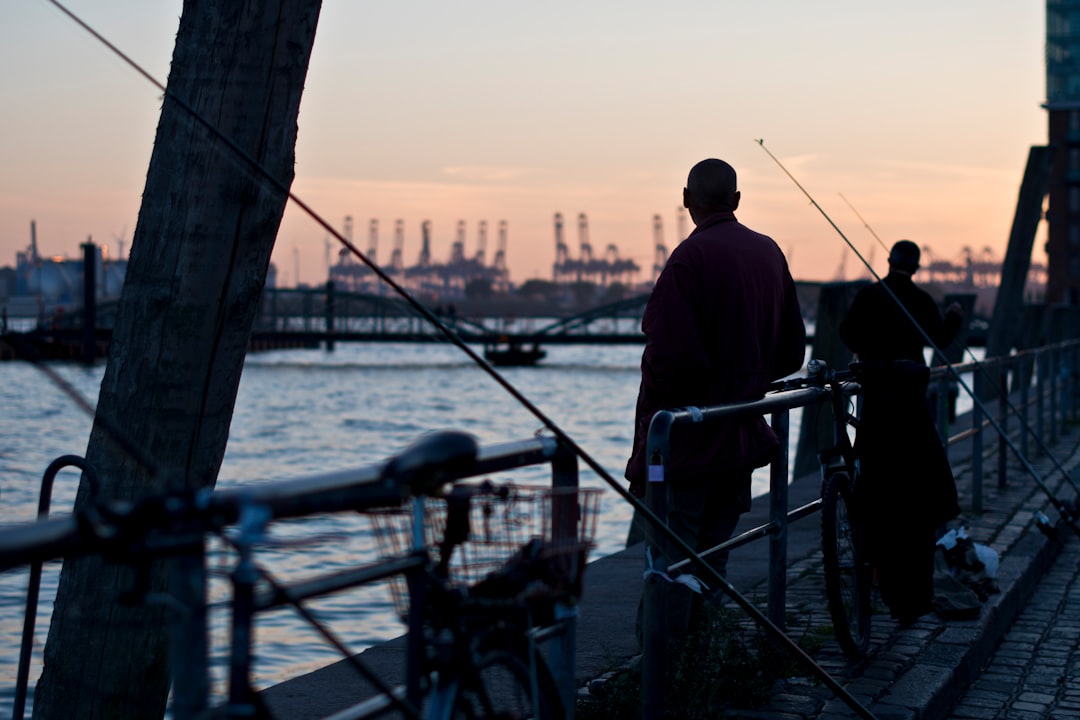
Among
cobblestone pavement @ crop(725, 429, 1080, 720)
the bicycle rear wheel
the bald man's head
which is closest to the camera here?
cobblestone pavement @ crop(725, 429, 1080, 720)

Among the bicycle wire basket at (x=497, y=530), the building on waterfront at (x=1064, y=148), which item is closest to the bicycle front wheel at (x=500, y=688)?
the bicycle wire basket at (x=497, y=530)

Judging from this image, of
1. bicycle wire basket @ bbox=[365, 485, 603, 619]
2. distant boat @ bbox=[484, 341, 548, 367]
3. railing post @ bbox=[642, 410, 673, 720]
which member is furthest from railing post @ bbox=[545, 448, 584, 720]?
distant boat @ bbox=[484, 341, 548, 367]

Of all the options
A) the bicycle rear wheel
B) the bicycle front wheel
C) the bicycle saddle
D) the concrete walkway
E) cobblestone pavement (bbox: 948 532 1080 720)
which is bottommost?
cobblestone pavement (bbox: 948 532 1080 720)

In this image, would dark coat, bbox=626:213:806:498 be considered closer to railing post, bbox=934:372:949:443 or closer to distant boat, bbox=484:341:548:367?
railing post, bbox=934:372:949:443

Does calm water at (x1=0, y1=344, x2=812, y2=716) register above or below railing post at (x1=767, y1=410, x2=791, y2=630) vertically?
below

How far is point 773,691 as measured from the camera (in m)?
4.75

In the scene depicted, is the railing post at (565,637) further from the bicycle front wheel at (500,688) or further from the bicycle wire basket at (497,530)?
the bicycle wire basket at (497,530)

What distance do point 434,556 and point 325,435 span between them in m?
41.4

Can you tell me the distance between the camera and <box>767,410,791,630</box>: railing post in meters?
5.25

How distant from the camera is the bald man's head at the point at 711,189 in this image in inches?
191

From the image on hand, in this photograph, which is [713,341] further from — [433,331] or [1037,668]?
[433,331]

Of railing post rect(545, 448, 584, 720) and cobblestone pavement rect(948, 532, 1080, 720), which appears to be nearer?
railing post rect(545, 448, 584, 720)

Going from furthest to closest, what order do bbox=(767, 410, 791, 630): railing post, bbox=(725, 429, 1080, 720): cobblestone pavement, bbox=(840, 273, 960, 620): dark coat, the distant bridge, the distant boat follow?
the distant bridge, the distant boat, bbox=(840, 273, 960, 620): dark coat, bbox=(767, 410, 791, 630): railing post, bbox=(725, 429, 1080, 720): cobblestone pavement

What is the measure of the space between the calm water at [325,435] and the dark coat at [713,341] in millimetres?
1043
